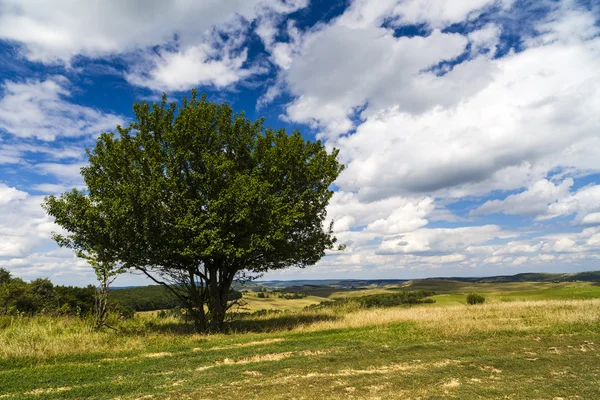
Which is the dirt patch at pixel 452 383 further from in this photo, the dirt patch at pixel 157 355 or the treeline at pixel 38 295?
the treeline at pixel 38 295

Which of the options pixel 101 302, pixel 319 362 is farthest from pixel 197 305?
pixel 319 362

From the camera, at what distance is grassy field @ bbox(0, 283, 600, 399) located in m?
8.73

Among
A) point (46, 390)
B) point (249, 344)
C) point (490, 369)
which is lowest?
point (249, 344)

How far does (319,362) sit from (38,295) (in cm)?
5767

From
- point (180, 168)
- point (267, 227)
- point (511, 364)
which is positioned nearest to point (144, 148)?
point (180, 168)

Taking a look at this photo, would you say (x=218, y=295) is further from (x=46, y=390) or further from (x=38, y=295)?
(x=38, y=295)

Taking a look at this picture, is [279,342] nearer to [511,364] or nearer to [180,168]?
[511,364]

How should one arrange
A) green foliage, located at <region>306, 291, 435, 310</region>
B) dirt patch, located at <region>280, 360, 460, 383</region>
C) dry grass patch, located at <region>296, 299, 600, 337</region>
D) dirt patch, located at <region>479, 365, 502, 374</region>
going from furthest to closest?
A: green foliage, located at <region>306, 291, 435, 310</region> → dry grass patch, located at <region>296, 299, 600, 337</region> → dirt patch, located at <region>479, 365, 502, 374</region> → dirt patch, located at <region>280, 360, 460, 383</region>

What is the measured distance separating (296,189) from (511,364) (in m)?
15.0

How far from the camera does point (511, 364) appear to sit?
11.0 metres

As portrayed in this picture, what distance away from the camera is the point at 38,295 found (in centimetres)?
5291

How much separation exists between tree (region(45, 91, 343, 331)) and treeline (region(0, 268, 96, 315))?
66.0 ft

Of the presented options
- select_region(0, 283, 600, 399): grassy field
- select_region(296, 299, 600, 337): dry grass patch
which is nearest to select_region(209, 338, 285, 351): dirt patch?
select_region(0, 283, 600, 399): grassy field

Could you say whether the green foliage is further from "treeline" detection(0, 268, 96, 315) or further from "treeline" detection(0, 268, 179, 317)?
"treeline" detection(0, 268, 96, 315)
